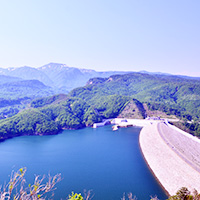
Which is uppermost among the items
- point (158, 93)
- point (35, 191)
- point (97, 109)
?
point (35, 191)

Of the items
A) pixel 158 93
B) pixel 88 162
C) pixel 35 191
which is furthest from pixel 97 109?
pixel 35 191

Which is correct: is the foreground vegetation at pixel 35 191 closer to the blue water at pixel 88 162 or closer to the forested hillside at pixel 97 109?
the blue water at pixel 88 162

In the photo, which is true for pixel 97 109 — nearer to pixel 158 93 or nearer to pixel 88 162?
pixel 88 162

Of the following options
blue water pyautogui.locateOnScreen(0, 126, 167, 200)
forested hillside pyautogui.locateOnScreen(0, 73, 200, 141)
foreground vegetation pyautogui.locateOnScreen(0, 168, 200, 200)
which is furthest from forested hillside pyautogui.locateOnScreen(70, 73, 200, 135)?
foreground vegetation pyautogui.locateOnScreen(0, 168, 200, 200)

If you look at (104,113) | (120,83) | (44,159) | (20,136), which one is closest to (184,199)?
(44,159)

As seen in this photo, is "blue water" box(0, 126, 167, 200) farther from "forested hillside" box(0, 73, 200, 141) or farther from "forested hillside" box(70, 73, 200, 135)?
"forested hillside" box(70, 73, 200, 135)

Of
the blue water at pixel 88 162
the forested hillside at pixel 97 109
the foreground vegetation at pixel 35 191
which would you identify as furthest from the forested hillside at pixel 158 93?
the foreground vegetation at pixel 35 191

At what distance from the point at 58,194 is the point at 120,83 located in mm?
97742

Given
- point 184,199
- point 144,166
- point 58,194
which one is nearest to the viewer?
point 184,199

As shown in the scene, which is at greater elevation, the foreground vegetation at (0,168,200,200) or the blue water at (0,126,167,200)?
the foreground vegetation at (0,168,200,200)

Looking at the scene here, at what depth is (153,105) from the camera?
2340 inches

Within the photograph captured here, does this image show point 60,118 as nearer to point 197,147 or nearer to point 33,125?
point 33,125

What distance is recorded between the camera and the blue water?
18547mm

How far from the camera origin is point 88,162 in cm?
2516
